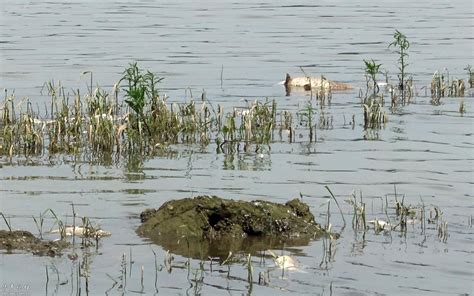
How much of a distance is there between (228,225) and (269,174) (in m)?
2.81

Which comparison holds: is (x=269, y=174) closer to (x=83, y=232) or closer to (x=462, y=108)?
(x=83, y=232)

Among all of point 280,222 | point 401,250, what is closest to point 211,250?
point 280,222

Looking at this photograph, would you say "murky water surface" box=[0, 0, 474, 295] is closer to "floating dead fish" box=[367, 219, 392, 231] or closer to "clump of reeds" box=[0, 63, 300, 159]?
"floating dead fish" box=[367, 219, 392, 231]

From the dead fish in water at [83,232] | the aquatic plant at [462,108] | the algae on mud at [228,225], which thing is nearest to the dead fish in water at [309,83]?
the aquatic plant at [462,108]

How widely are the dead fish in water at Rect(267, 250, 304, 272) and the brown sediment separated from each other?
177 centimetres

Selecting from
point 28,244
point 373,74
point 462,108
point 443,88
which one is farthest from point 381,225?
point 443,88

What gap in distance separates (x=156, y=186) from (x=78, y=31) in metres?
20.9

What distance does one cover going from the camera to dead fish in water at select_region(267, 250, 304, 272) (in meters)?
8.35

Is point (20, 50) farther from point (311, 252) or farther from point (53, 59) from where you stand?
point (311, 252)

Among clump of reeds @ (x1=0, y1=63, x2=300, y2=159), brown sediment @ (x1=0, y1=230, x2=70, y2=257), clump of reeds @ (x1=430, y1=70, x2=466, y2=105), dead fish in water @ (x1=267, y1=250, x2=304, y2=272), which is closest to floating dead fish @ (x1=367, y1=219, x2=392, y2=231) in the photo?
dead fish in water @ (x1=267, y1=250, x2=304, y2=272)

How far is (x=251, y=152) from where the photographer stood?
44.0 ft

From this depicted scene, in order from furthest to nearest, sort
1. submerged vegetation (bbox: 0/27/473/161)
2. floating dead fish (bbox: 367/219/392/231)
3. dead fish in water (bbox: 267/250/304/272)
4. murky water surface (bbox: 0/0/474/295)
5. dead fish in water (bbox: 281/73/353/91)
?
dead fish in water (bbox: 281/73/353/91) < submerged vegetation (bbox: 0/27/473/161) < floating dead fish (bbox: 367/219/392/231) < dead fish in water (bbox: 267/250/304/272) < murky water surface (bbox: 0/0/474/295)

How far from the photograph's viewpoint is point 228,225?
30.7 feet

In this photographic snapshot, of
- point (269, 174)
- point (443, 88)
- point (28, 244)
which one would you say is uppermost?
point (443, 88)
